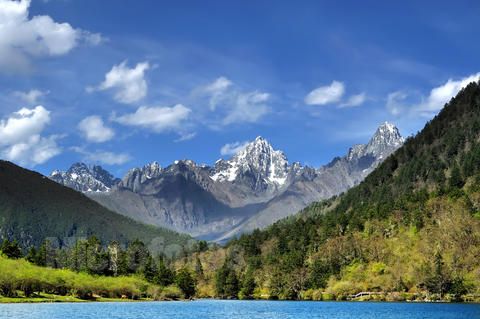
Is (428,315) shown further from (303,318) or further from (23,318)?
(23,318)

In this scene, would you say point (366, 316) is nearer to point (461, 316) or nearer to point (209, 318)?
point (461, 316)

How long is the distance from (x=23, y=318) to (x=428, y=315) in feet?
286

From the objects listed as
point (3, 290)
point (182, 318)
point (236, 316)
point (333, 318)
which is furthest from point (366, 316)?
point (3, 290)

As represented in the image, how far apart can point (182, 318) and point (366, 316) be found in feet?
137

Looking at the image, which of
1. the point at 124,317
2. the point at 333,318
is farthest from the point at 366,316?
the point at 124,317

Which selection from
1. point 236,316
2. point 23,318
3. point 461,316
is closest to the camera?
point 23,318

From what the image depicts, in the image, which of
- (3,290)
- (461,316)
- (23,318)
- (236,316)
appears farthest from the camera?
(3,290)

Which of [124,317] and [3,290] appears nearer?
[124,317]

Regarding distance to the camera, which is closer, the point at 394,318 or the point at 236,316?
the point at 394,318

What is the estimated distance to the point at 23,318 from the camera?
121812 mm

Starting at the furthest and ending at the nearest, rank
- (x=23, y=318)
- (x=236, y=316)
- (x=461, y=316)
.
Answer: (x=236, y=316) → (x=461, y=316) → (x=23, y=318)

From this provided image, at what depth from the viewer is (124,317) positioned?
137 meters

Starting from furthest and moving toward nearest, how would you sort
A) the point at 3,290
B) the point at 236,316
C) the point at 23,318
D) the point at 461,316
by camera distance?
1. the point at 3,290
2. the point at 236,316
3. the point at 461,316
4. the point at 23,318

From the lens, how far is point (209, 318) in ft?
459
